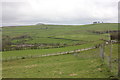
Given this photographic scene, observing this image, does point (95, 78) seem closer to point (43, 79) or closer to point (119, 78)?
point (119, 78)

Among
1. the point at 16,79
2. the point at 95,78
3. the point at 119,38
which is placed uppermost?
the point at 119,38

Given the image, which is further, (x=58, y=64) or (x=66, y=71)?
(x=58, y=64)

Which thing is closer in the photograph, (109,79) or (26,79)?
(109,79)

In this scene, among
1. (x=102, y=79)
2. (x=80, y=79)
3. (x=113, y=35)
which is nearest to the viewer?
(x=113, y=35)

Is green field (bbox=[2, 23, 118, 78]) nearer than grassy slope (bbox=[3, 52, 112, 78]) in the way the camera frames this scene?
No

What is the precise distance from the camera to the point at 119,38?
31.0ft

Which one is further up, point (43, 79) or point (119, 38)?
point (119, 38)

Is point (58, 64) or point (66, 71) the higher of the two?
point (66, 71)

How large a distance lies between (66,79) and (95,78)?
3.53 metres

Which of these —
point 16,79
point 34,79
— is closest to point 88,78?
point 34,79

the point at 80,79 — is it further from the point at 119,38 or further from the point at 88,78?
the point at 119,38

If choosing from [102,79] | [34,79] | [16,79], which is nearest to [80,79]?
[102,79]

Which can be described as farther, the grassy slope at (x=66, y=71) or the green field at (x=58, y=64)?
the green field at (x=58, y=64)

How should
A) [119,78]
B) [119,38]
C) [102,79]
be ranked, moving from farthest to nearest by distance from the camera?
[102,79] < [119,78] < [119,38]
